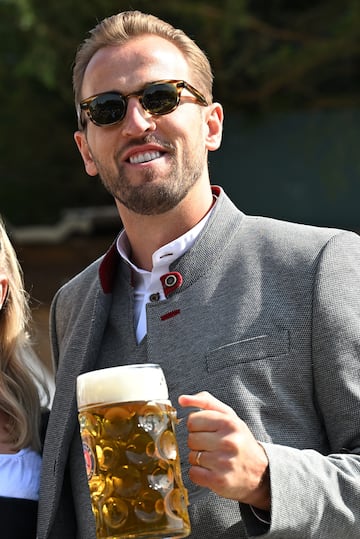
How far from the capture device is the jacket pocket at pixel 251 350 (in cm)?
216

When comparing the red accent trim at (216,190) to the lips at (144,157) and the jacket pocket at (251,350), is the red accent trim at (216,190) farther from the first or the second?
the jacket pocket at (251,350)

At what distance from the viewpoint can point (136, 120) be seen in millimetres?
2326

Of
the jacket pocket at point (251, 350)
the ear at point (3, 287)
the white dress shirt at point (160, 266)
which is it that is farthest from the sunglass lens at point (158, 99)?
the ear at point (3, 287)

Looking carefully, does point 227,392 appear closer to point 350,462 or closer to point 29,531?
point 350,462

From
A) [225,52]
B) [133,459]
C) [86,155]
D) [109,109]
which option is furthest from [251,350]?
[225,52]

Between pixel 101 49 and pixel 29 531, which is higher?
pixel 101 49

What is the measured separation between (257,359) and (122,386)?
50 cm

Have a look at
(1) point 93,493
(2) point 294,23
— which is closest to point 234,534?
(1) point 93,493

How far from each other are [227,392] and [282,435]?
0.14 metres

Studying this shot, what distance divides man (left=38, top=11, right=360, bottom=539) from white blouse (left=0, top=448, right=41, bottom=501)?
0.08 meters

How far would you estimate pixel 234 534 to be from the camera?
209cm

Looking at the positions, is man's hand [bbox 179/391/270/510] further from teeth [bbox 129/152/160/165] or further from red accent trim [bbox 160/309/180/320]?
teeth [bbox 129/152/160/165]

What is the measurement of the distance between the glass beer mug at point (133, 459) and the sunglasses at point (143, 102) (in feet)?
2.59

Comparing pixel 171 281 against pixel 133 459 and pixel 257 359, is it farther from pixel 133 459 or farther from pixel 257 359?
pixel 133 459
